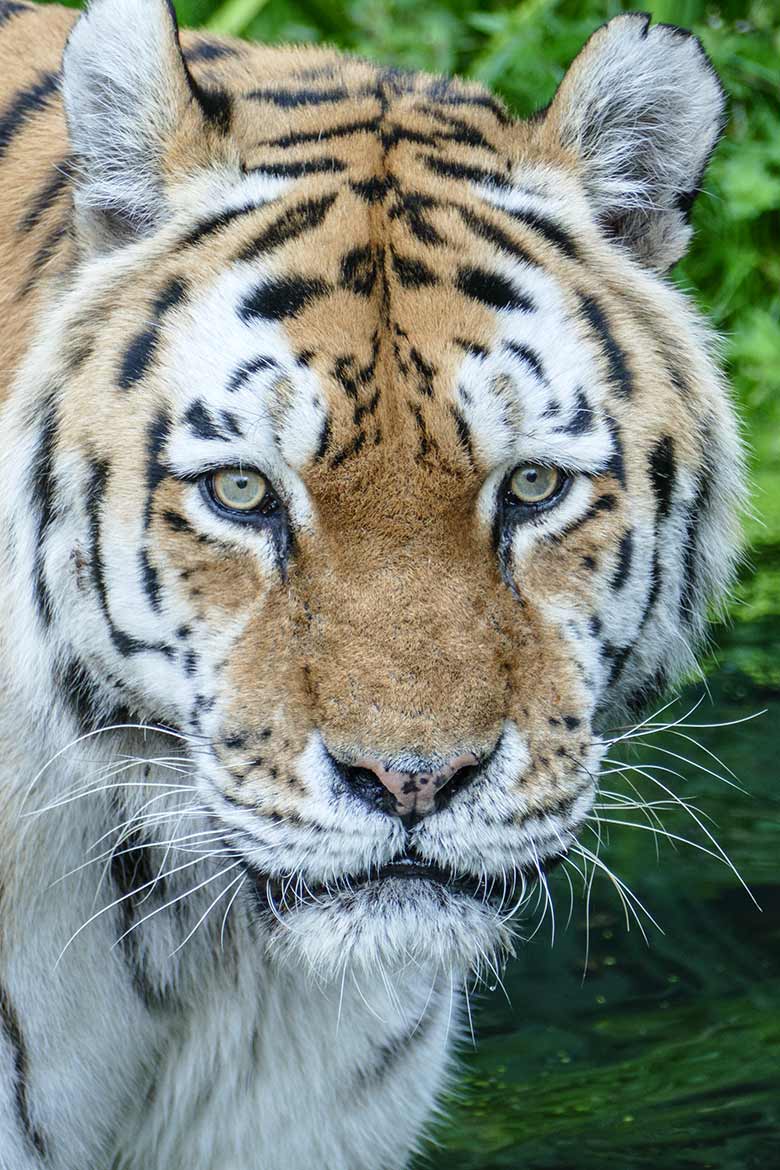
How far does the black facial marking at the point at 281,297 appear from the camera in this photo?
2.24m

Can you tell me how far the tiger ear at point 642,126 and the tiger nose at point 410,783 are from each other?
892 mm

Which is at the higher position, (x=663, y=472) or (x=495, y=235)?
(x=495, y=235)

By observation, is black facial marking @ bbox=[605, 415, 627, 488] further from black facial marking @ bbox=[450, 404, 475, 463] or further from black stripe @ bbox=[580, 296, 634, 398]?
black facial marking @ bbox=[450, 404, 475, 463]

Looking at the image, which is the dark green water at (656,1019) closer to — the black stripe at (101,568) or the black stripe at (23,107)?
the black stripe at (101,568)

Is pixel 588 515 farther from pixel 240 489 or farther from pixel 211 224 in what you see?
pixel 211 224

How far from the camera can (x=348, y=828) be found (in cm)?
205

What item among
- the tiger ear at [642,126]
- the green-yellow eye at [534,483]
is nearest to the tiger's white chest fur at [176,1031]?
the green-yellow eye at [534,483]

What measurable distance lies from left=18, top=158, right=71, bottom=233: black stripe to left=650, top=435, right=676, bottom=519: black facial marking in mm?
885

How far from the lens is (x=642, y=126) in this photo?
2.47m

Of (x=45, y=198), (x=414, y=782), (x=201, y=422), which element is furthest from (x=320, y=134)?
(x=414, y=782)

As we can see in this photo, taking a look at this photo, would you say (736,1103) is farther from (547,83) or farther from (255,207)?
(547,83)

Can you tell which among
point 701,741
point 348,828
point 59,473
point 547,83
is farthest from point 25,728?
point 547,83

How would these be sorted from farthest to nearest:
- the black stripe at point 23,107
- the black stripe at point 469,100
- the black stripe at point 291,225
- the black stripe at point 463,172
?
the black stripe at point 23,107
the black stripe at point 469,100
the black stripe at point 463,172
the black stripe at point 291,225

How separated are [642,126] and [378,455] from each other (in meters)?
0.68
